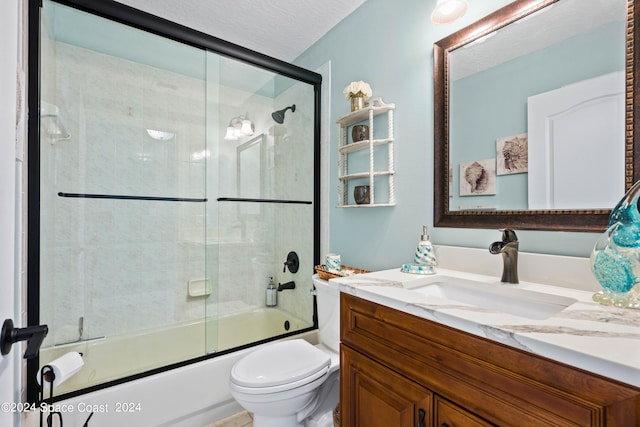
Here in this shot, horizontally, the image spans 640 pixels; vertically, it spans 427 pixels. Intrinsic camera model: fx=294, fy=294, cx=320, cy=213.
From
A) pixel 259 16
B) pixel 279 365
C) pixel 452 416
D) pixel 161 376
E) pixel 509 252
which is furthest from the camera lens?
pixel 259 16

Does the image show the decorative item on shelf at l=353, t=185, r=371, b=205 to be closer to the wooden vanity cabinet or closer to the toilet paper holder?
the wooden vanity cabinet

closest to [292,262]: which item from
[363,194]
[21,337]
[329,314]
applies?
[329,314]

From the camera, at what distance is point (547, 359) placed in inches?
21.6

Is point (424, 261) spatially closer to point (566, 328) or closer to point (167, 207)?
point (566, 328)

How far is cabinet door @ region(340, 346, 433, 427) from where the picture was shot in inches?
30.6

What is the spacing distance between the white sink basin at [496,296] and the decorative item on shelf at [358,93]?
103 centimetres

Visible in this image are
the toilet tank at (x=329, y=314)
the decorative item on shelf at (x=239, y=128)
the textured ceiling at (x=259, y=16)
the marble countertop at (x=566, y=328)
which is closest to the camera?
the marble countertop at (x=566, y=328)

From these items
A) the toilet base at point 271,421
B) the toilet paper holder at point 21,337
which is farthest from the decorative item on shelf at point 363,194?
the toilet paper holder at point 21,337

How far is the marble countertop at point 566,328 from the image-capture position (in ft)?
1.58

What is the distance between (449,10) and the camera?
120 centimetres

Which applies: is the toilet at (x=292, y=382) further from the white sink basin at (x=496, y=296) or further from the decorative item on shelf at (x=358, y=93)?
the decorative item on shelf at (x=358, y=93)

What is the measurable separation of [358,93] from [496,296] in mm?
1205

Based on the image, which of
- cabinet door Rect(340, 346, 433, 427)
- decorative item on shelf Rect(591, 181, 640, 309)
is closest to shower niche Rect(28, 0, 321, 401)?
cabinet door Rect(340, 346, 433, 427)

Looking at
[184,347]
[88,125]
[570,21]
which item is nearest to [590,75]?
[570,21]
